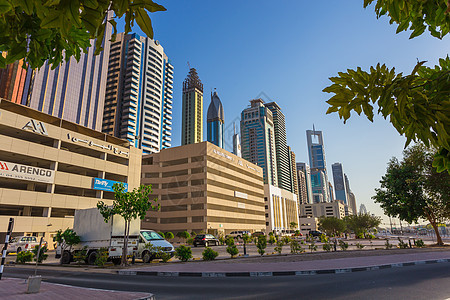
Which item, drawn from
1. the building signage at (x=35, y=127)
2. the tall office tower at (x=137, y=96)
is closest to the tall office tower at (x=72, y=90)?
the tall office tower at (x=137, y=96)

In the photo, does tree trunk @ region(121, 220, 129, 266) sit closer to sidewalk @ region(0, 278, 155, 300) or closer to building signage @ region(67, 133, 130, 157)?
sidewalk @ region(0, 278, 155, 300)

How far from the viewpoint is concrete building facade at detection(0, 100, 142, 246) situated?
122 ft

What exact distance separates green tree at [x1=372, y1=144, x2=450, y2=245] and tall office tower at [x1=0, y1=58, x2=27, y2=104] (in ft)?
366

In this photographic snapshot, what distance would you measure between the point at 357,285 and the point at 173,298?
5.82m

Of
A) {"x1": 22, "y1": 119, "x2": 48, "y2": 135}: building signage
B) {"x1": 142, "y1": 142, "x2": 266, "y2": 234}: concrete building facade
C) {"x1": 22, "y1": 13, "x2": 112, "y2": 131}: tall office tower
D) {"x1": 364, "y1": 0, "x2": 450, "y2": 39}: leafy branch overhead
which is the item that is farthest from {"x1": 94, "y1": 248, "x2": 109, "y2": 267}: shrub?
{"x1": 22, "y1": 13, "x2": 112, "y2": 131}: tall office tower

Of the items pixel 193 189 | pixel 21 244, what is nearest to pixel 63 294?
pixel 21 244

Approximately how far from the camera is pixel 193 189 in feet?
228

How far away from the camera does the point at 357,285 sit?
8.71 m

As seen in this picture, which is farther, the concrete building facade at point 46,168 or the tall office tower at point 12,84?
the tall office tower at point 12,84

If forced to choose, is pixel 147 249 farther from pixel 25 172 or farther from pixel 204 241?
pixel 25 172

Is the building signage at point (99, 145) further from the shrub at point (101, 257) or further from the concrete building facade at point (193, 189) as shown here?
the shrub at point (101, 257)

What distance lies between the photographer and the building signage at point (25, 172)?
35.4 metres

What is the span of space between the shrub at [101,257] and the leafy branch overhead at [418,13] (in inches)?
686

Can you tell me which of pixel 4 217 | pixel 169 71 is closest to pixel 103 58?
pixel 169 71
